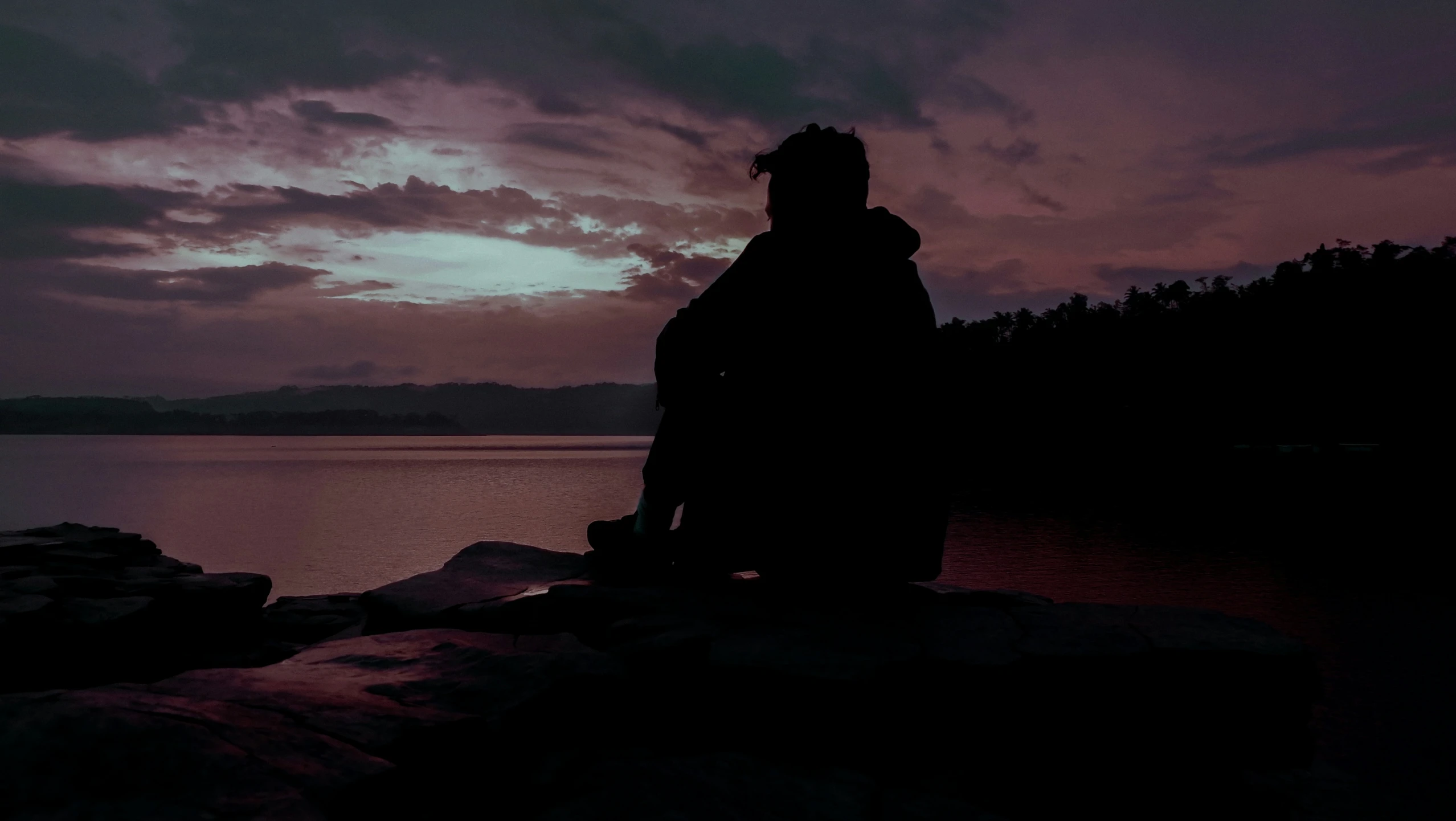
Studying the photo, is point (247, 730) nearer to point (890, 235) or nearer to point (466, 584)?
point (466, 584)

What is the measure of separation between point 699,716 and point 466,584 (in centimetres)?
219

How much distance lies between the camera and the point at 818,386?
453 centimetres

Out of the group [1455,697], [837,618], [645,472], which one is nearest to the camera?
[837,618]

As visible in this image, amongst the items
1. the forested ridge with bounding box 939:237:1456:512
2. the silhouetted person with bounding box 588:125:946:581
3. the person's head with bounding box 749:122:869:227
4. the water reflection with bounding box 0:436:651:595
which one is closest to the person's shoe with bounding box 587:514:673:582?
the silhouetted person with bounding box 588:125:946:581

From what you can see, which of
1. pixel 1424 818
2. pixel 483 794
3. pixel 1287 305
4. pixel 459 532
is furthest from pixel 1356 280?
pixel 483 794

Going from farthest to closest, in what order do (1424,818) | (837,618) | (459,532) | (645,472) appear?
(459,532), (645,472), (837,618), (1424,818)

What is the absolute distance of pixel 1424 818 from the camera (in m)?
3.52

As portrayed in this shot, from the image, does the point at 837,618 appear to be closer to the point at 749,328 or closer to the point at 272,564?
the point at 749,328

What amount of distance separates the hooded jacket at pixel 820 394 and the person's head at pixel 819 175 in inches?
4.2

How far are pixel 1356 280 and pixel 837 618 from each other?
5189 centimetres

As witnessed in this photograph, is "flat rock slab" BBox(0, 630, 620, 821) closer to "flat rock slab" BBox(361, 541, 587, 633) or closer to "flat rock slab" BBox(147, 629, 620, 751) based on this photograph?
"flat rock slab" BBox(147, 629, 620, 751)

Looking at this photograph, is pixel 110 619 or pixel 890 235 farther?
pixel 110 619

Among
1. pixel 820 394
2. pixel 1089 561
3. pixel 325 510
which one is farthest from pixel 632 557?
pixel 325 510

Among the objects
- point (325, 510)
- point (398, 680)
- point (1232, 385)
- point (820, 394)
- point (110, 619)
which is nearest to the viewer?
point (398, 680)
